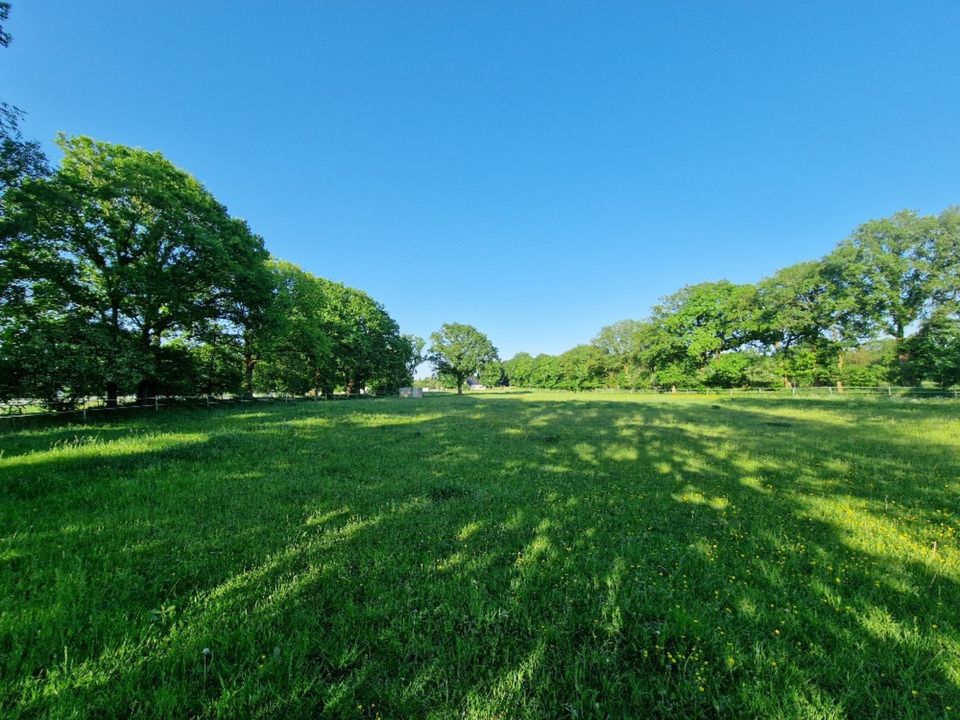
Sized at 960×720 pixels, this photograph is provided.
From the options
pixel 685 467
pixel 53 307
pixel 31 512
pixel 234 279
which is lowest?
pixel 685 467

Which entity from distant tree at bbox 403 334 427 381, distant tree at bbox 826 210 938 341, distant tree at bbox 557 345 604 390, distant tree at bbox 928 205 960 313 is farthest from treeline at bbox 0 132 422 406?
distant tree at bbox 557 345 604 390

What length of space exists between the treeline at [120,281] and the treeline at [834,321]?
5915 centimetres

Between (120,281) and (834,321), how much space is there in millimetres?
67535

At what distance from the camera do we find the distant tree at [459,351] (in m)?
72.8

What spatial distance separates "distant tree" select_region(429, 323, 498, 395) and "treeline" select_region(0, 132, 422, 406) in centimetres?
4385

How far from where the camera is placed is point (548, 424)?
19203 mm

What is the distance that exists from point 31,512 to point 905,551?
13.2 meters

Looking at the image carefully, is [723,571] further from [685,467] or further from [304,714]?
[685,467]

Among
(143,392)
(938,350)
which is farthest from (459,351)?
(938,350)

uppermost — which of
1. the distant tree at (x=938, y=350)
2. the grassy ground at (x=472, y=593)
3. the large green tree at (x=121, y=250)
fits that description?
the large green tree at (x=121, y=250)

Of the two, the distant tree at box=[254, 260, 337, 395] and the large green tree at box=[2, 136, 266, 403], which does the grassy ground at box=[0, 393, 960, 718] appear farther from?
the distant tree at box=[254, 260, 337, 395]

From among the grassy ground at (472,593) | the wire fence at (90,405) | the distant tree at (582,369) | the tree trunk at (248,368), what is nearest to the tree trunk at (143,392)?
the wire fence at (90,405)

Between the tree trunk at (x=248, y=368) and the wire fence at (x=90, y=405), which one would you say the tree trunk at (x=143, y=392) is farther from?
the tree trunk at (x=248, y=368)

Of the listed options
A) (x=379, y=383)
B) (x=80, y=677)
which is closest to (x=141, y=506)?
(x=80, y=677)
